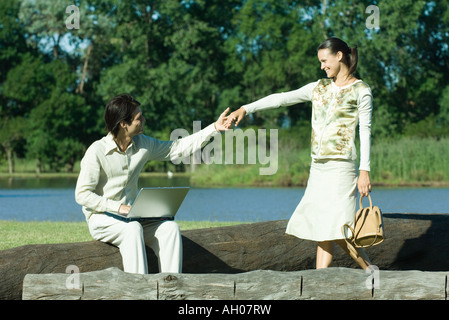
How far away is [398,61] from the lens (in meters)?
37.2

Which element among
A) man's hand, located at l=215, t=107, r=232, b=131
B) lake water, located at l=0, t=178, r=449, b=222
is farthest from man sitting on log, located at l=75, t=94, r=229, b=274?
lake water, located at l=0, t=178, r=449, b=222

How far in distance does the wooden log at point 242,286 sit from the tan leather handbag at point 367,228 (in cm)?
32

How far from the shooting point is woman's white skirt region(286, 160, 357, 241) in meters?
5.30

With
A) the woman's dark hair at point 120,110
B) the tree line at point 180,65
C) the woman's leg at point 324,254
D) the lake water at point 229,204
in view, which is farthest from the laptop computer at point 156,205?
the tree line at point 180,65

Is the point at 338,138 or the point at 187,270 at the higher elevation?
the point at 338,138

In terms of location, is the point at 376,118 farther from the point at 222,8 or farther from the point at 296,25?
the point at 222,8

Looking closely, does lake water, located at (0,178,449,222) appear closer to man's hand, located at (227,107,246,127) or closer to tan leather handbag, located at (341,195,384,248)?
man's hand, located at (227,107,246,127)

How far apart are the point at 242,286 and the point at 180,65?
3524 centimetres

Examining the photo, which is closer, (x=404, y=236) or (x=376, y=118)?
(x=404, y=236)

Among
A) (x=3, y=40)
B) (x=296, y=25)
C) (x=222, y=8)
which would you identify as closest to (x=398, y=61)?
(x=296, y=25)

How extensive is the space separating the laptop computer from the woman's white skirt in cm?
96

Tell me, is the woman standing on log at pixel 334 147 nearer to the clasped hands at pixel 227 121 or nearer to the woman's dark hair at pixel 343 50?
the woman's dark hair at pixel 343 50

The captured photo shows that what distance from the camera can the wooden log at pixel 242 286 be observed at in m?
4.86

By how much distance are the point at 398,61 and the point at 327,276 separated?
33700 millimetres
